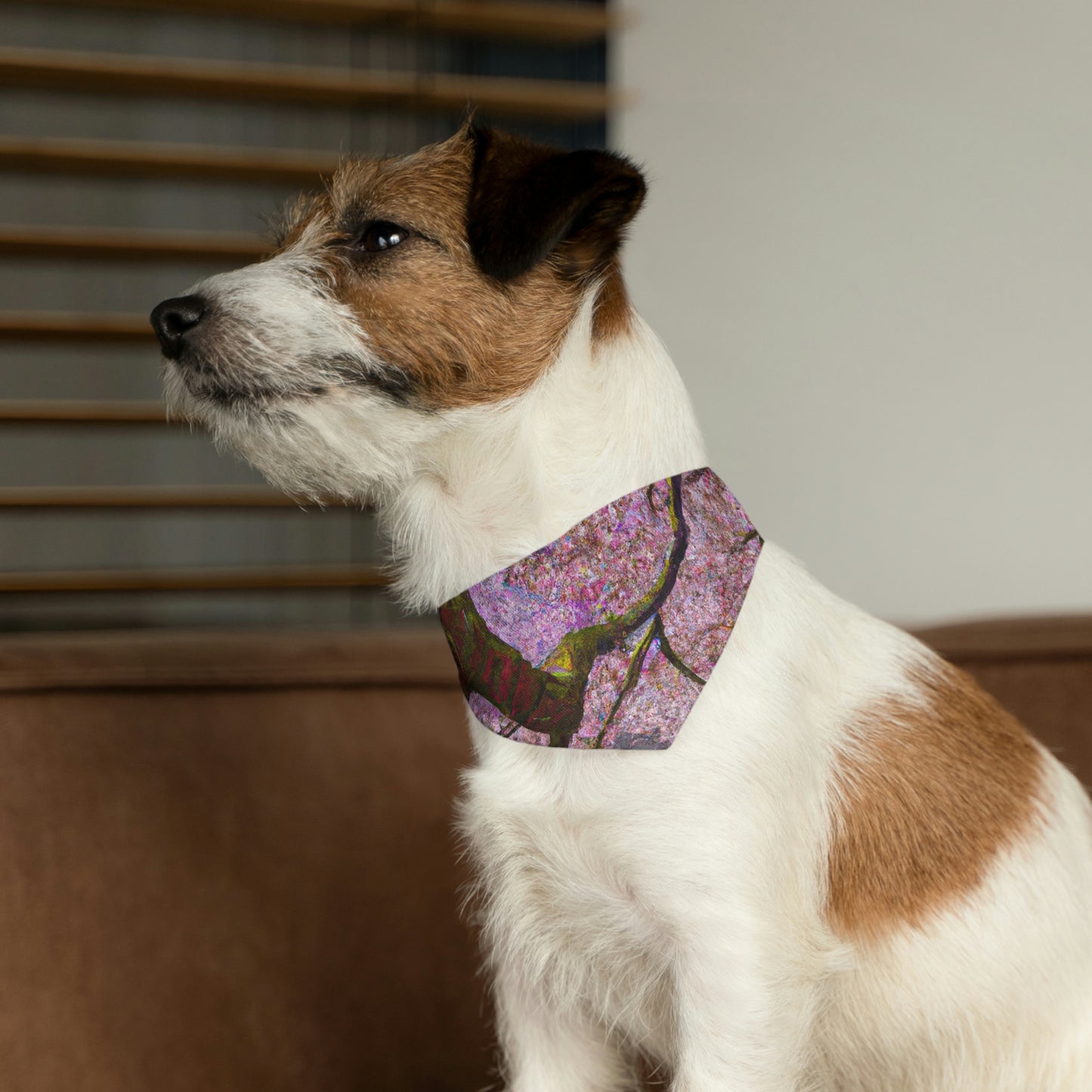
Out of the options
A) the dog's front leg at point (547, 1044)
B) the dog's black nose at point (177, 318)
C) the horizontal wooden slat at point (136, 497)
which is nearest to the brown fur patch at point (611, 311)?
the dog's black nose at point (177, 318)

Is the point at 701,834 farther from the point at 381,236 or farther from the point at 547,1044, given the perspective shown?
the point at 381,236

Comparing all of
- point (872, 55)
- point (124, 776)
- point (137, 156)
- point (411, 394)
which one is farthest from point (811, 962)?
point (137, 156)

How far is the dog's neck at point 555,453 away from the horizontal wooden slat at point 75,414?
268 centimetres

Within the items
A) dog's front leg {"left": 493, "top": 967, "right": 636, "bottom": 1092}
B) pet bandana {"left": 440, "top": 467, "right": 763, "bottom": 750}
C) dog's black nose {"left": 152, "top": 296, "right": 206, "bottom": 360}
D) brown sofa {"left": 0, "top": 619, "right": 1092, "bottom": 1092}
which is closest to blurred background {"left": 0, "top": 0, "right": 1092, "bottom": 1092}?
brown sofa {"left": 0, "top": 619, "right": 1092, "bottom": 1092}

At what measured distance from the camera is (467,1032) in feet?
5.25

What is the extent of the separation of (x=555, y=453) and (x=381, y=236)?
0.26 meters

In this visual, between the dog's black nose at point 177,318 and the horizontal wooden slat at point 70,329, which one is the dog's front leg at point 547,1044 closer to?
the dog's black nose at point 177,318

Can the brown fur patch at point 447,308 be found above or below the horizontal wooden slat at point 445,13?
below

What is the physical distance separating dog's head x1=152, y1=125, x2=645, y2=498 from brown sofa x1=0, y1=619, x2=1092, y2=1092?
0.56m

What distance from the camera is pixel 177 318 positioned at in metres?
1.01

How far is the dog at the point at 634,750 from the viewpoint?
3.11 feet

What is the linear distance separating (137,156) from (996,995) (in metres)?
3.26

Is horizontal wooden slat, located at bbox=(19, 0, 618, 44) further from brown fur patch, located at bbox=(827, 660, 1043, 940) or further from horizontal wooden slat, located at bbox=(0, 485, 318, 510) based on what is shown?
brown fur patch, located at bbox=(827, 660, 1043, 940)

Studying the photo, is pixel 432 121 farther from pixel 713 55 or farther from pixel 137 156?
pixel 713 55
